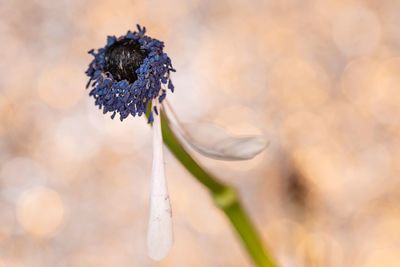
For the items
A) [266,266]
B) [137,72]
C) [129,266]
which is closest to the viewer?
[137,72]

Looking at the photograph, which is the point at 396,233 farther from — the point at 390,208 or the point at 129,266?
the point at 129,266

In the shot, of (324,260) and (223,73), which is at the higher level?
(223,73)

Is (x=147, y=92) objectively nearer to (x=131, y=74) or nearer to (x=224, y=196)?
(x=131, y=74)

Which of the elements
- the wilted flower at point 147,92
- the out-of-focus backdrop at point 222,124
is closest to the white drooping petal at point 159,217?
the wilted flower at point 147,92

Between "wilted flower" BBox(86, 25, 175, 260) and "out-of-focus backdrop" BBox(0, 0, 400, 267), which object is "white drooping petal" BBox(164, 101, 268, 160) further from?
"out-of-focus backdrop" BBox(0, 0, 400, 267)

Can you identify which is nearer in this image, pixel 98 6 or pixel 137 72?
pixel 137 72

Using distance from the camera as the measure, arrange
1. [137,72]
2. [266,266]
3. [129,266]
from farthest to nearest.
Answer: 1. [129,266]
2. [266,266]
3. [137,72]

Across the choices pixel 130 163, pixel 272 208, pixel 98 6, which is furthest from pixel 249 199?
pixel 98 6
